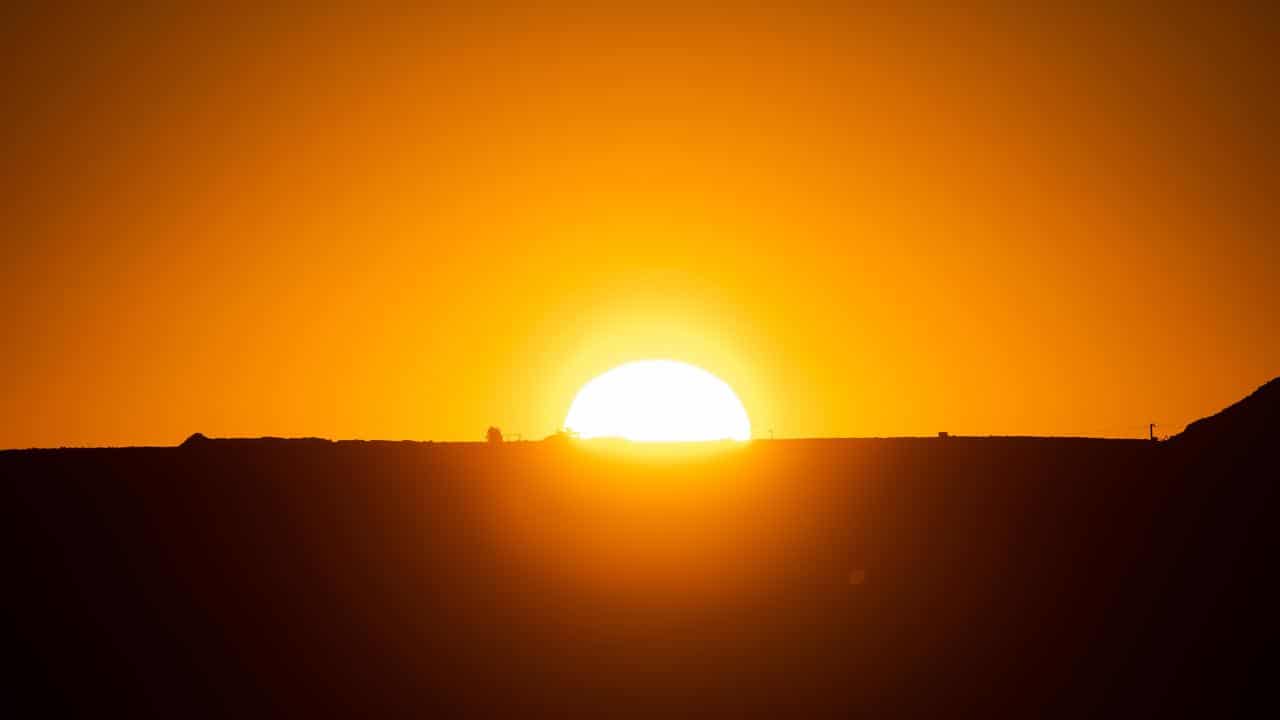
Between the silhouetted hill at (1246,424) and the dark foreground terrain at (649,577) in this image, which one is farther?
the silhouetted hill at (1246,424)

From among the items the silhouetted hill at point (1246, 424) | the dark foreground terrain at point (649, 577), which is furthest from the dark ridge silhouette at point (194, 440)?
the silhouetted hill at point (1246, 424)

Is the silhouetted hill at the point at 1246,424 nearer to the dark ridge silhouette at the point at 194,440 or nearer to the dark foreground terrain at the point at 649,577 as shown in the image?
the dark foreground terrain at the point at 649,577

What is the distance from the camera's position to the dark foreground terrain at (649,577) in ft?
141

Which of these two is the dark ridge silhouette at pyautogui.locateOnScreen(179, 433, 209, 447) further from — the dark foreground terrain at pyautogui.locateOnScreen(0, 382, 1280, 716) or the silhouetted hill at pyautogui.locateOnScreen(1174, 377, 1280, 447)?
the silhouetted hill at pyautogui.locateOnScreen(1174, 377, 1280, 447)

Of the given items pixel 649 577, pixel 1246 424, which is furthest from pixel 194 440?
pixel 1246 424

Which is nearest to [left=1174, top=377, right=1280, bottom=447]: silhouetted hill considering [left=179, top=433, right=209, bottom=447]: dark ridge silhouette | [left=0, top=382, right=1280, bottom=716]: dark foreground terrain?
[left=0, top=382, right=1280, bottom=716]: dark foreground terrain

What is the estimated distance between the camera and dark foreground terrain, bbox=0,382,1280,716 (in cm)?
4284

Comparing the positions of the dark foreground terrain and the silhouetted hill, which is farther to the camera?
the silhouetted hill

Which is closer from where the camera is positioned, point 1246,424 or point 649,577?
point 1246,424

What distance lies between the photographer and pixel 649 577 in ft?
158

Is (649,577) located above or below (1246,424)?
below

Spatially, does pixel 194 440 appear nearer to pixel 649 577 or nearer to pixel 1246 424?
pixel 649 577

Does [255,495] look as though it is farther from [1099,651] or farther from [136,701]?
[1099,651]

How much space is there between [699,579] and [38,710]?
60.2 ft
